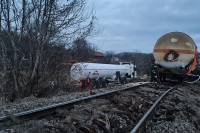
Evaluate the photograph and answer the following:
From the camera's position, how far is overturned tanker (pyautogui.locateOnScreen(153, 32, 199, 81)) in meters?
12.7

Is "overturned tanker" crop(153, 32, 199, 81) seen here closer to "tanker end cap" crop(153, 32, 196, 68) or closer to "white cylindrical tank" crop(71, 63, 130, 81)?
"tanker end cap" crop(153, 32, 196, 68)

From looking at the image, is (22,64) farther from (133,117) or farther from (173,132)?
(173,132)

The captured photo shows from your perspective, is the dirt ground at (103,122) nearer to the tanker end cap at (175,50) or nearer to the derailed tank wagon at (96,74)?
the tanker end cap at (175,50)

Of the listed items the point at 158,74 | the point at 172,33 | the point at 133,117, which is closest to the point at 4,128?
the point at 133,117

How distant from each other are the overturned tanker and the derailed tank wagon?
459cm

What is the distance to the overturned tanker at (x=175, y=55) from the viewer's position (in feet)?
41.5

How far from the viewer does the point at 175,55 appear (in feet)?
42.5

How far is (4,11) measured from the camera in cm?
714

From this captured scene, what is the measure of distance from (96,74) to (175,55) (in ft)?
21.2

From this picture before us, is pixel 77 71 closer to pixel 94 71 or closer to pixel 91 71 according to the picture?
pixel 91 71

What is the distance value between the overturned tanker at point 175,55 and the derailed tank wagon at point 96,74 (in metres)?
4.59

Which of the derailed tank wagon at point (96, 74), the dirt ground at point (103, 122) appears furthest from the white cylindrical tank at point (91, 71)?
the dirt ground at point (103, 122)

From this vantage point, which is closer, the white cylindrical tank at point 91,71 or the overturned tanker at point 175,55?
the overturned tanker at point 175,55

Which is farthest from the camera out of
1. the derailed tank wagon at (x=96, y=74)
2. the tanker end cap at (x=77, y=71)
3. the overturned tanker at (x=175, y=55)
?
the derailed tank wagon at (x=96, y=74)
